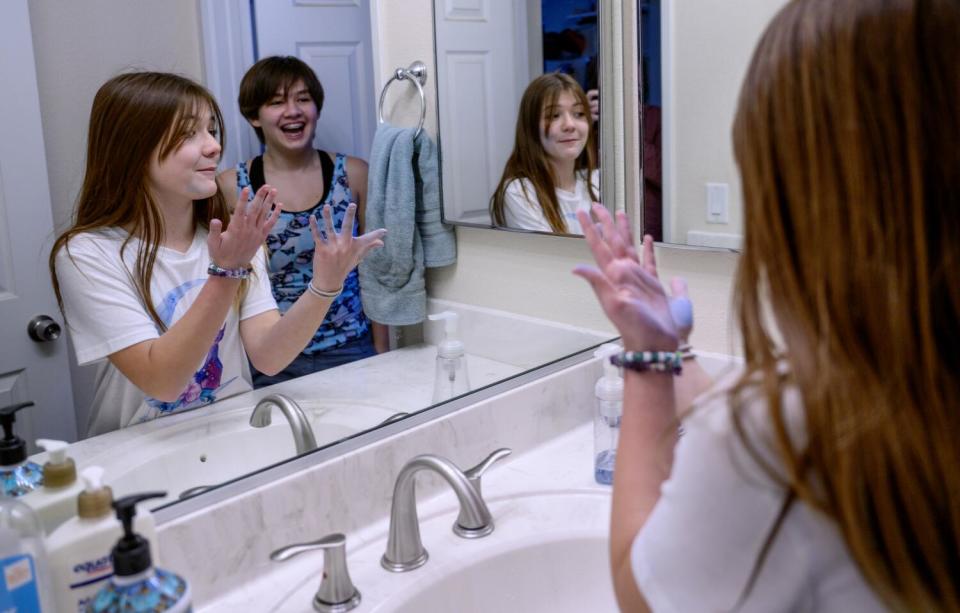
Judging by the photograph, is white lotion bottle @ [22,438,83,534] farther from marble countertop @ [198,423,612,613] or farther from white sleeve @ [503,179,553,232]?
white sleeve @ [503,179,553,232]

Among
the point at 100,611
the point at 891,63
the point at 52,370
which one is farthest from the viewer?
the point at 52,370

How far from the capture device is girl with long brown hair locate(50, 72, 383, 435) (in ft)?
3.29

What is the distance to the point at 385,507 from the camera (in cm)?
123

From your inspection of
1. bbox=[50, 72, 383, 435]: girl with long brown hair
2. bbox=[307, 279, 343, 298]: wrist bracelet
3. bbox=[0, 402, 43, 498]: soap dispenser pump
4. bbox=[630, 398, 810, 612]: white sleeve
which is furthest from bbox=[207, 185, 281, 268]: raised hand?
bbox=[630, 398, 810, 612]: white sleeve

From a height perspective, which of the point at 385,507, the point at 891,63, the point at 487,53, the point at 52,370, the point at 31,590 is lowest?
the point at 385,507

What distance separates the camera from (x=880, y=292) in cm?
59

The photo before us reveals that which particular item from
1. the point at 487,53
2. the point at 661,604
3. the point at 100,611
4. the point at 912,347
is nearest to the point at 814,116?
the point at 912,347

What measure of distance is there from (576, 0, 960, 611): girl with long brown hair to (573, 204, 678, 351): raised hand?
17 cm

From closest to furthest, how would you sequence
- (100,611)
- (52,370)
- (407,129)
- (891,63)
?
(891,63)
(100,611)
(52,370)
(407,129)

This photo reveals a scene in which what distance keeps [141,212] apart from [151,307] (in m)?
0.12

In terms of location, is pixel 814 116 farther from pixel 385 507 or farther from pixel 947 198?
pixel 385 507

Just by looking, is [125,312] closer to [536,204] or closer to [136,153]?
[136,153]

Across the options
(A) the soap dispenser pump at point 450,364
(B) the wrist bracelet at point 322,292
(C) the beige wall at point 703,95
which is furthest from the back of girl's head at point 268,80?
(C) the beige wall at point 703,95

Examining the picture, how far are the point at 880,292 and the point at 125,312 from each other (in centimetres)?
85
